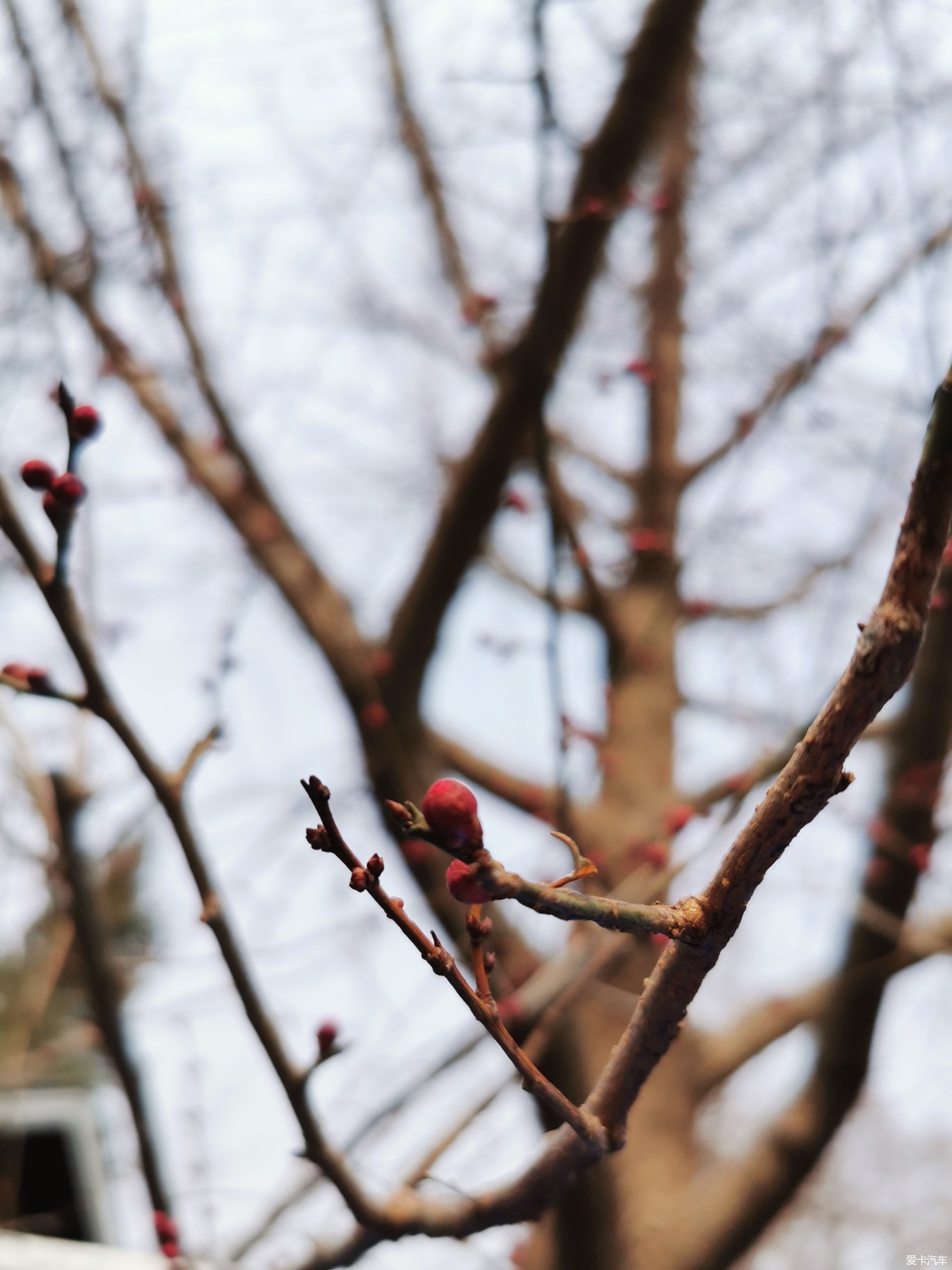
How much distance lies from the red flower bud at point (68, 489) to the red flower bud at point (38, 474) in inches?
1.1

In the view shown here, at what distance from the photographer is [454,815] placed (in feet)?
1.76

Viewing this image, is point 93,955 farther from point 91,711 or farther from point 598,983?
point 598,983

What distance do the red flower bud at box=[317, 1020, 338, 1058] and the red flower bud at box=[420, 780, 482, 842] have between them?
0.69m

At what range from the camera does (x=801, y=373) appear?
8.31 ft

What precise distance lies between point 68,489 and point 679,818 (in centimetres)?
167

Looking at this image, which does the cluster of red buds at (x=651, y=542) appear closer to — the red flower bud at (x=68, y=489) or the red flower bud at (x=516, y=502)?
the red flower bud at (x=516, y=502)

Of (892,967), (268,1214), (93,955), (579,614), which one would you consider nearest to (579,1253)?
(268,1214)

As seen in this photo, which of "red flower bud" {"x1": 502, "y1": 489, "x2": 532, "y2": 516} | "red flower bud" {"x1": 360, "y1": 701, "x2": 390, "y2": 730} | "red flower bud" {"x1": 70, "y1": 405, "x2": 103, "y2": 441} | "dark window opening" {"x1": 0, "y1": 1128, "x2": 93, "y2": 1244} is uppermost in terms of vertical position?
"red flower bud" {"x1": 502, "y1": 489, "x2": 532, "y2": 516}

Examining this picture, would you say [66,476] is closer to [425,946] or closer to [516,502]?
[425,946]

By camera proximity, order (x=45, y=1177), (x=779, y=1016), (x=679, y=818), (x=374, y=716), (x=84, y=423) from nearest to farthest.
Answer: (x=84, y=423)
(x=679, y=818)
(x=374, y=716)
(x=779, y=1016)
(x=45, y=1177)

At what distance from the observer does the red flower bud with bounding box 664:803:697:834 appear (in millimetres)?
2193

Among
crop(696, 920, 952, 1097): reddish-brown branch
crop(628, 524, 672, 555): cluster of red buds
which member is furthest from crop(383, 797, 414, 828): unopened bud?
crop(628, 524, 672, 555): cluster of red buds

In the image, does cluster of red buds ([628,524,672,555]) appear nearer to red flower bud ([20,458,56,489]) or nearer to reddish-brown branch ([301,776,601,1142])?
red flower bud ([20,458,56,489])

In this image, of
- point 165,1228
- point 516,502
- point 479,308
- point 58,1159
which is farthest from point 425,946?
point 58,1159
